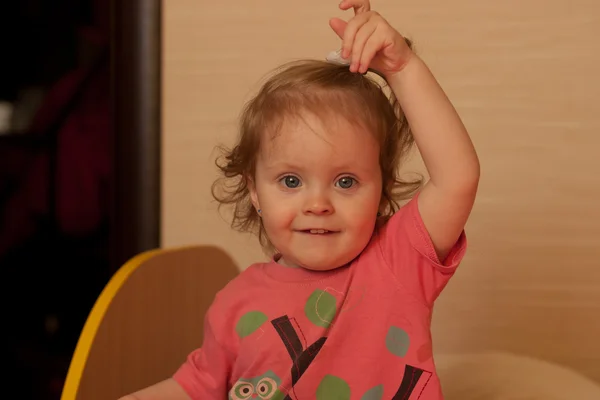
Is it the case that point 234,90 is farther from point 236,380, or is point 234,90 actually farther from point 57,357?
point 57,357

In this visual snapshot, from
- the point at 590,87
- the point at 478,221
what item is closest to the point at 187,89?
the point at 478,221

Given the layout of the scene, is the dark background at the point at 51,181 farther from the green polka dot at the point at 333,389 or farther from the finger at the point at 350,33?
the finger at the point at 350,33

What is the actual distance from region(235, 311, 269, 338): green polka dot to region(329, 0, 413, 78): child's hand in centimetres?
28

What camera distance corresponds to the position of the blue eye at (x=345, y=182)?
72 centimetres

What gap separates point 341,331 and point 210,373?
0.49ft

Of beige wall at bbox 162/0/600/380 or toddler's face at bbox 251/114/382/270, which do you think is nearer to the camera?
toddler's face at bbox 251/114/382/270

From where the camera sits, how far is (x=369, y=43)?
2.03 feet

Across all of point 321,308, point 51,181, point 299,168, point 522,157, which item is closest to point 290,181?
point 299,168

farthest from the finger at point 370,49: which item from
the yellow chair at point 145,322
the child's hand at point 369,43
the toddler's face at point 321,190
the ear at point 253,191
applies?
the yellow chair at point 145,322

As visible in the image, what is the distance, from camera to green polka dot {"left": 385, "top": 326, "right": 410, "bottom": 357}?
2.34 ft

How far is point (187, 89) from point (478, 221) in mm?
570

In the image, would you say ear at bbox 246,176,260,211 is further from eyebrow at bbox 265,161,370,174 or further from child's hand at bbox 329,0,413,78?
child's hand at bbox 329,0,413,78

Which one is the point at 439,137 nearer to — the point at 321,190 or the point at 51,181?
the point at 321,190

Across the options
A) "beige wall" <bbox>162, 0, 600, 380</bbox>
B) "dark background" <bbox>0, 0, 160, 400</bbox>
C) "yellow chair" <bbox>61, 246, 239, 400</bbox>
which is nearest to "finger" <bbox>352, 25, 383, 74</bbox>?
"yellow chair" <bbox>61, 246, 239, 400</bbox>
